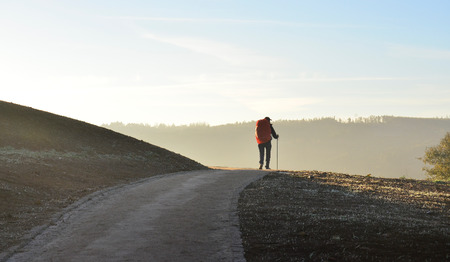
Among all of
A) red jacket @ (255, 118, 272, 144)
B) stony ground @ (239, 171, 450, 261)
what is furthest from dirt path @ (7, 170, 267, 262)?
red jacket @ (255, 118, 272, 144)

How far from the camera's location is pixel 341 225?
1148cm

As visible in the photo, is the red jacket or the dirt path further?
the red jacket

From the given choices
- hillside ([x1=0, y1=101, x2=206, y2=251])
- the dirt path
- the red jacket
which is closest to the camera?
the dirt path

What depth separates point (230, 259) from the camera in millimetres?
9023

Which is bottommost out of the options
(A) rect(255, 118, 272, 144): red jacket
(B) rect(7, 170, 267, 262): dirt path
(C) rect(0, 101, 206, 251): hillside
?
(B) rect(7, 170, 267, 262): dirt path

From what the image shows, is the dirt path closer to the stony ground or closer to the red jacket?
the stony ground

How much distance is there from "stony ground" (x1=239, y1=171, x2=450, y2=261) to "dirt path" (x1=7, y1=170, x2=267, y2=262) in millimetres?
591

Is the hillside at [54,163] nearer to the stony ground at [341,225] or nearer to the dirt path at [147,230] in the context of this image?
the dirt path at [147,230]

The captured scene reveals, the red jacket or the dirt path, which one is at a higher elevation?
the red jacket

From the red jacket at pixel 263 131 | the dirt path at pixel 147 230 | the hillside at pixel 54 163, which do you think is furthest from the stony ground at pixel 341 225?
the red jacket at pixel 263 131

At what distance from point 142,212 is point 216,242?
4.11m

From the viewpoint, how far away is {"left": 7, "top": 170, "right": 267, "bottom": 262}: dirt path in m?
9.50

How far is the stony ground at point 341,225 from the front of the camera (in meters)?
9.51

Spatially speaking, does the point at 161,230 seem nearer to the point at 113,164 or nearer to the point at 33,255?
the point at 33,255
